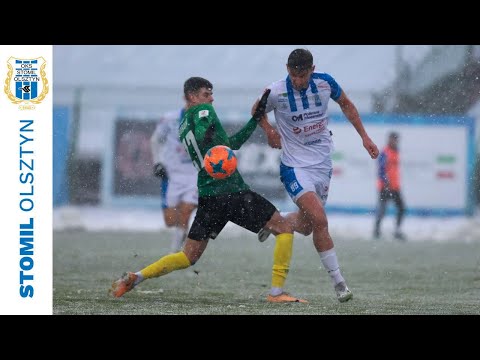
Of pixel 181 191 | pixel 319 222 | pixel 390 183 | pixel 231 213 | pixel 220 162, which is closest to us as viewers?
pixel 220 162

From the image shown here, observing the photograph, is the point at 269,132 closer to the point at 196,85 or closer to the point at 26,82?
the point at 196,85

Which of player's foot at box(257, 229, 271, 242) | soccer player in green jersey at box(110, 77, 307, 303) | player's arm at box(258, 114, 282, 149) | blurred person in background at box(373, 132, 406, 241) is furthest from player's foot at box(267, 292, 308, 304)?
blurred person in background at box(373, 132, 406, 241)

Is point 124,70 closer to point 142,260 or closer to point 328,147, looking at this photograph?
point 142,260

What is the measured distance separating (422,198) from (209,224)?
10.4 metres

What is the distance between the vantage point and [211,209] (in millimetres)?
7613

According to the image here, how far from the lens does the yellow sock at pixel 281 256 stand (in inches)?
306

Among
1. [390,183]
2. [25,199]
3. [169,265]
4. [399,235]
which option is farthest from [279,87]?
[390,183]

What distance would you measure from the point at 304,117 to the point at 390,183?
8872mm

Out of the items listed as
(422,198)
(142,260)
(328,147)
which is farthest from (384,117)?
(328,147)

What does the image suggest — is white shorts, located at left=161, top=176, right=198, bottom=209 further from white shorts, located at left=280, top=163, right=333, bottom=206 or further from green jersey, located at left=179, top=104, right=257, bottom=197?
green jersey, located at left=179, top=104, right=257, bottom=197

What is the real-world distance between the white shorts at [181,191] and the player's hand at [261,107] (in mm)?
3506

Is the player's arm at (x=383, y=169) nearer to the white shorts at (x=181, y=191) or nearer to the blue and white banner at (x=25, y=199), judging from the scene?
the white shorts at (x=181, y=191)

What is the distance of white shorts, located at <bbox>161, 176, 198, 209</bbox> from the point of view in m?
11.4

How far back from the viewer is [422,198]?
57.3ft
